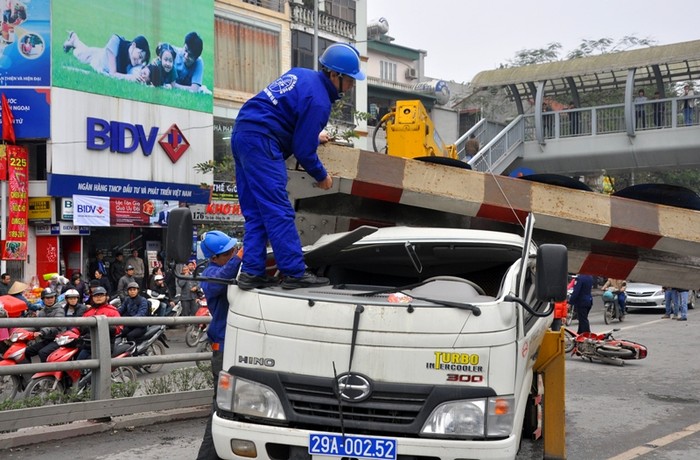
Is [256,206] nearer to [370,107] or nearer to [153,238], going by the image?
[153,238]

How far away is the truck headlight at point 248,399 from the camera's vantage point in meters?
4.49

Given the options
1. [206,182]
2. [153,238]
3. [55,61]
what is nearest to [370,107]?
[206,182]

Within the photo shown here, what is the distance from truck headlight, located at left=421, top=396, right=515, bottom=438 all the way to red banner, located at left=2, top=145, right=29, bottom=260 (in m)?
20.2

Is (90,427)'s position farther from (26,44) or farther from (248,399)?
(26,44)

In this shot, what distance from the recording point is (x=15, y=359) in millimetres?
10586

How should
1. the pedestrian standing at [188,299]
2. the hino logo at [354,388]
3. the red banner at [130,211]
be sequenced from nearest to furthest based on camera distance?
the hino logo at [354,388]
the pedestrian standing at [188,299]
the red banner at [130,211]

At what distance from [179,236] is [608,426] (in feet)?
16.4

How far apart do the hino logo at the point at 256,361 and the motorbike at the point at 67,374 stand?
4341 mm

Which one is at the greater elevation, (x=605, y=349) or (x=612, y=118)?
(x=612, y=118)

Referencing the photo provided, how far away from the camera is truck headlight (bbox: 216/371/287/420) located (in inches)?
177

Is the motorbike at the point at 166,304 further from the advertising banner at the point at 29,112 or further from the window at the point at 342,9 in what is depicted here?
the window at the point at 342,9

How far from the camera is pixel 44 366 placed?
23.6ft

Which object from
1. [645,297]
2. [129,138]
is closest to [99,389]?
[129,138]

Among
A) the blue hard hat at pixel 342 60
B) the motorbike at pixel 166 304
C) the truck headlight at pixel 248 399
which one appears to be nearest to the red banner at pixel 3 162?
the motorbike at pixel 166 304
